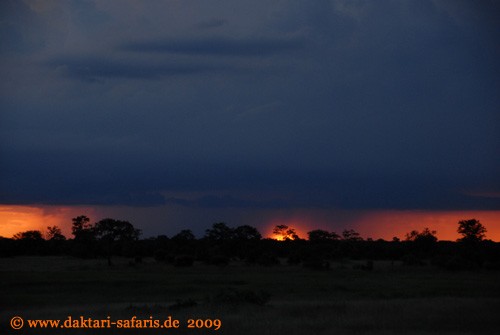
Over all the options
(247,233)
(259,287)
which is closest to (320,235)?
(247,233)

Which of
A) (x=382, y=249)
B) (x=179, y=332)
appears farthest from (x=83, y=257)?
(x=179, y=332)

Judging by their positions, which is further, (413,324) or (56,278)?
(56,278)

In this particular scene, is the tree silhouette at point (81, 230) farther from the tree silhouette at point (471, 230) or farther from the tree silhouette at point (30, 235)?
the tree silhouette at point (471, 230)

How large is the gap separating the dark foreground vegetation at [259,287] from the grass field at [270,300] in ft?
0.20

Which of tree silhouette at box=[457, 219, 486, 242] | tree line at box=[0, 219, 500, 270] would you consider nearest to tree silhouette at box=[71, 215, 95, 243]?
tree line at box=[0, 219, 500, 270]

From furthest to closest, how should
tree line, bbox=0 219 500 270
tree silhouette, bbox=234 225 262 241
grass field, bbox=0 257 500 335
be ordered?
tree silhouette, bbox=234 225 262 241 < tree line, bbox=0 219 500 270 < grass field, bbox=0 257 500 335

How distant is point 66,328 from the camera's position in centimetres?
2073

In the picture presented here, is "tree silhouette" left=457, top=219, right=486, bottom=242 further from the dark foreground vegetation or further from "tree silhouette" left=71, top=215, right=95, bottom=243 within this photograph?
"tree silhouette" left=71, top=215, right=95, bottom=243

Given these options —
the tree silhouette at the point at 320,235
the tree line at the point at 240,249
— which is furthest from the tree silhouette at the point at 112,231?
the tree silhouette at the point at 320,235

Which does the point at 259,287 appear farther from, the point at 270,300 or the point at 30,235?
the point at 30,235

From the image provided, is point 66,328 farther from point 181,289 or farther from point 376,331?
point 181,289

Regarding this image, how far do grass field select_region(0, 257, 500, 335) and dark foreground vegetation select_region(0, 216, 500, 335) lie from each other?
6 cm

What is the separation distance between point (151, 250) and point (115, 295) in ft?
162

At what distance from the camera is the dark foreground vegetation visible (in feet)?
74.7
